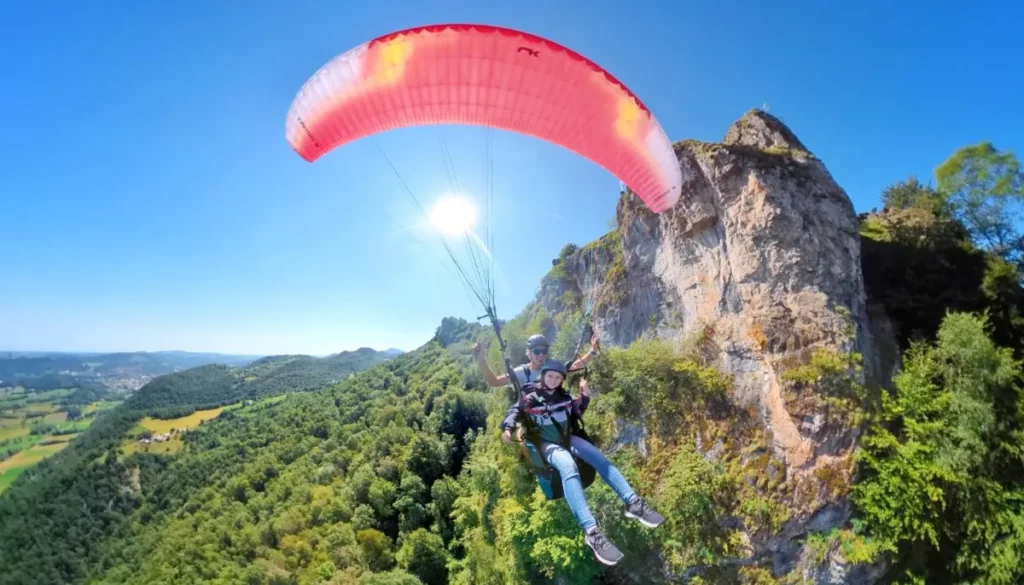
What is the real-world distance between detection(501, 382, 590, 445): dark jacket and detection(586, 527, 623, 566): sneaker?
1.23m

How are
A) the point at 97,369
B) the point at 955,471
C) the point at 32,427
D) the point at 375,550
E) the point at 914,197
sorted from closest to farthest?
1. the point at 955,471
2. the point at 914,197
3. the point at 375,550
4. the point at 32,427
5. the point at 97,369

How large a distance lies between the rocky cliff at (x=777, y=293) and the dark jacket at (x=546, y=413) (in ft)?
35.6

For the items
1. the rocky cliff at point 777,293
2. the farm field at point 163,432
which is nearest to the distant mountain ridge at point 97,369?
the farm field at point 163,432

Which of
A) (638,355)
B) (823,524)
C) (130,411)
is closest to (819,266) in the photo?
(638,355)

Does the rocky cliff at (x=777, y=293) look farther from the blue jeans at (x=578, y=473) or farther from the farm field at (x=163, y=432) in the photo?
the farm field at (x=163, y=432)

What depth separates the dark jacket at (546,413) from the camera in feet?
18.3

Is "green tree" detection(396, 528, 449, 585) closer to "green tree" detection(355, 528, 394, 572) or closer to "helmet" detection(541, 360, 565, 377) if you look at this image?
"green tree" detection(355, 528, 394, 572)

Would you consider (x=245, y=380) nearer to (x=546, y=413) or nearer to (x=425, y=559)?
(x=425, y=559)

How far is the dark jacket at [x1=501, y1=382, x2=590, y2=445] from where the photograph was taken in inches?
220

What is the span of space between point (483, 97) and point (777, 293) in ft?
43.0

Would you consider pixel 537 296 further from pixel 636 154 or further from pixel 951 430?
pixel 636 154

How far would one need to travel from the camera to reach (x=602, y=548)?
453cm

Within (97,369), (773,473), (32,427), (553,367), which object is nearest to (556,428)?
(553,367)

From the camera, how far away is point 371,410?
53.7 metres
